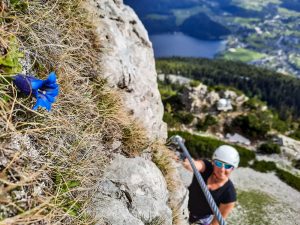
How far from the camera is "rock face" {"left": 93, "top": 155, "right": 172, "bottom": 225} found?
3.98m

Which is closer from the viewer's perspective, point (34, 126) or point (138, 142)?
point (34, 126)

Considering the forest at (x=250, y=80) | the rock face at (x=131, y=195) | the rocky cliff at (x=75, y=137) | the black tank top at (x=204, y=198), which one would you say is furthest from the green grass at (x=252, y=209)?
the forest at (x=250, y=80)

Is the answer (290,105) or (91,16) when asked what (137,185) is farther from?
(290,105)

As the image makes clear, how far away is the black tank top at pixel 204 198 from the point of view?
7.21 metres

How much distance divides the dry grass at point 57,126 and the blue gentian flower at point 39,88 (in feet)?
0.25

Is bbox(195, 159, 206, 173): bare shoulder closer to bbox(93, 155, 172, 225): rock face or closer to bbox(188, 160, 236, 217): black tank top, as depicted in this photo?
bbox(188, 160, 236, 217): black tank top

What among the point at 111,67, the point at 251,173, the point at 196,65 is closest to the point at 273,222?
the point at 251,173

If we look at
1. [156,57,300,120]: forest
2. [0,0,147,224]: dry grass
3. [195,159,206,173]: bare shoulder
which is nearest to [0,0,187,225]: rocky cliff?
[0,0,147,224]: dry grass

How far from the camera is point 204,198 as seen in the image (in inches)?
296

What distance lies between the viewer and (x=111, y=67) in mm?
6359

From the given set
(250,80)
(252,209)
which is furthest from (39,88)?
(250,80)

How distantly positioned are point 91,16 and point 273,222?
40.7 ft

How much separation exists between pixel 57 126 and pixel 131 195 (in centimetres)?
135

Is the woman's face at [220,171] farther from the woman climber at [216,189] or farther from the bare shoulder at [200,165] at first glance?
the bare shoulder at [200,165]
